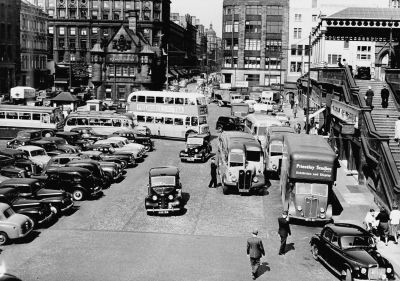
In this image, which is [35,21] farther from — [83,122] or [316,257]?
[316,257]

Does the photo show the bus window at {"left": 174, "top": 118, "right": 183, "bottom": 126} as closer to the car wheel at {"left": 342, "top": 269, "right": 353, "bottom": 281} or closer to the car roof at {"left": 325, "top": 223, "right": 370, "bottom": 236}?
the car roof at {"left": 325, "top": 223, "right": 370, "bottom": 236}

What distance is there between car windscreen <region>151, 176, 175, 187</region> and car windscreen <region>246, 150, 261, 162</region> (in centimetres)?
565

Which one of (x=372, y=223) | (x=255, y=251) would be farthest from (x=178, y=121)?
(x=255, y=251)

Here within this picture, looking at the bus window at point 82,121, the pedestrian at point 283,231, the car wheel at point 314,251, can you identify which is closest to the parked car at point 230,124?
the bus window at point 82,121

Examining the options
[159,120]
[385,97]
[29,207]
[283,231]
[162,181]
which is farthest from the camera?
[159,120]

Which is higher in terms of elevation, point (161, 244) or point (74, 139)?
point (74, 139)

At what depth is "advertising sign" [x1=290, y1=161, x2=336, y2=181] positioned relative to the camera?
25.6 m

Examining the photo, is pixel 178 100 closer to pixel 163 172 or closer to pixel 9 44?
pixel 163 172

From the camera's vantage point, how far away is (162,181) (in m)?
27.8

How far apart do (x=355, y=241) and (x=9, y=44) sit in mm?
98252

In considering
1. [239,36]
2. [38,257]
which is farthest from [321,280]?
[239,36]

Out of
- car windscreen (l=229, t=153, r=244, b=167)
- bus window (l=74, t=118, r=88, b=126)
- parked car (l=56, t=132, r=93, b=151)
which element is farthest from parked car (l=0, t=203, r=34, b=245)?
bus window (l=74, t=118, r=88, b=126)

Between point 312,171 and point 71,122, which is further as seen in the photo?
point 71,122

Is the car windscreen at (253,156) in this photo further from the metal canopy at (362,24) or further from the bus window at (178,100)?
the bus window at (178,100)
